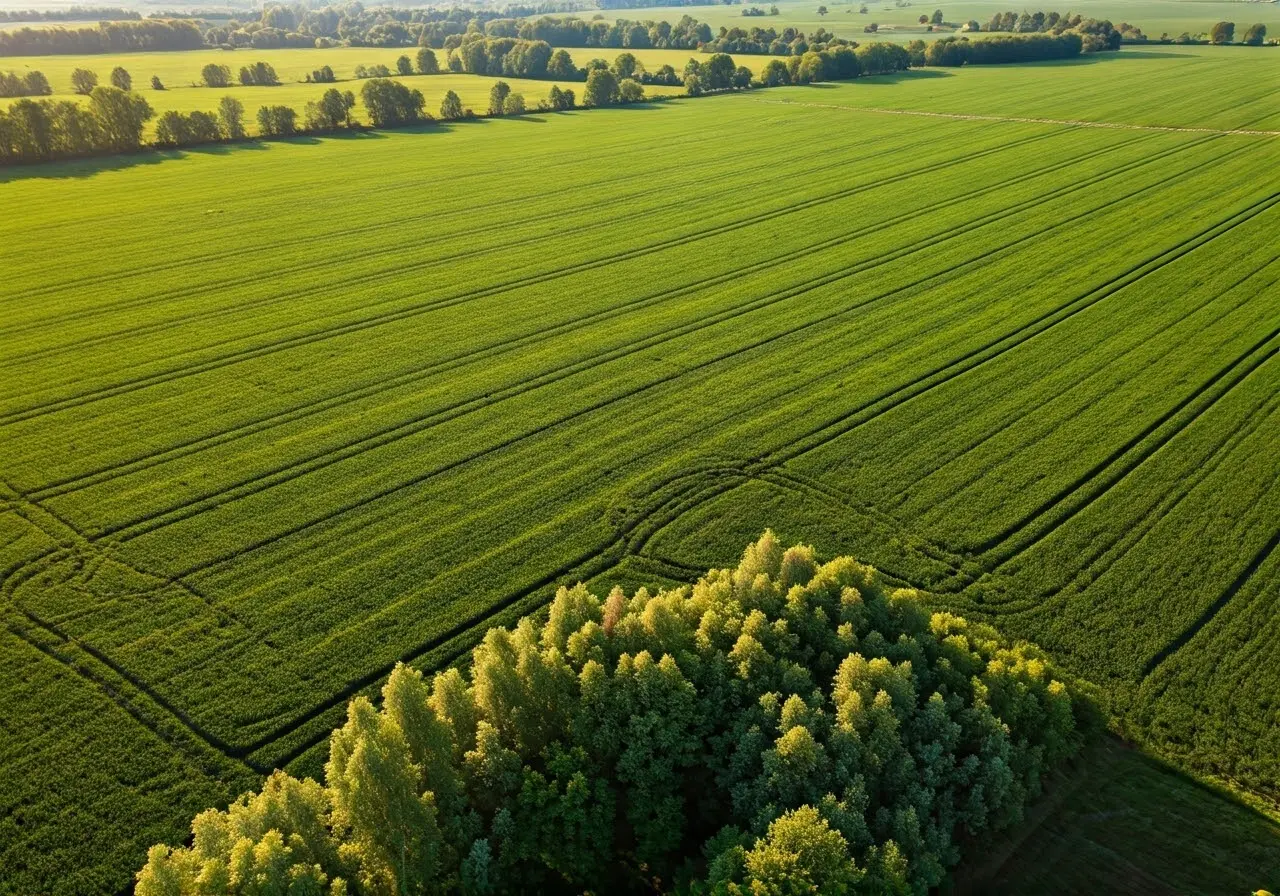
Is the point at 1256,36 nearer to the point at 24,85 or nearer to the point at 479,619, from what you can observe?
the point at 479,619

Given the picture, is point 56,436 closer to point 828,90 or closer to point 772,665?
point 772,665

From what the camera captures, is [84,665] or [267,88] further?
[267,88]

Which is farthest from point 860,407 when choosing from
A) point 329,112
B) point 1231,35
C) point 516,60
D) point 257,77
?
point 1231,35

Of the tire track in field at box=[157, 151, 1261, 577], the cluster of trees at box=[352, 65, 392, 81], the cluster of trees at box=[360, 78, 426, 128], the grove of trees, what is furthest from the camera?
the grove of trees

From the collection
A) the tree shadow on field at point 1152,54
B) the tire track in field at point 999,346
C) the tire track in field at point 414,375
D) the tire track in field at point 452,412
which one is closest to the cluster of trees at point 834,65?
the tree shadow on field at point 1152,54

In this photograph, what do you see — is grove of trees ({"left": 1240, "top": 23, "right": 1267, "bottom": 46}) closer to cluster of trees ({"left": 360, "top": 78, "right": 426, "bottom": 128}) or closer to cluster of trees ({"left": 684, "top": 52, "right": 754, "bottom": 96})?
cluster of trees ({"left": 684, "top": 52, "right": 754, "bottom": 96})

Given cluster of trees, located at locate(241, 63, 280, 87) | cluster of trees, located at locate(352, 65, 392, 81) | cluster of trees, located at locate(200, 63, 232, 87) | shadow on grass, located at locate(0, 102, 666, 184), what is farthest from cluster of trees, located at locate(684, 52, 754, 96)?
cluster of trees, located at locate(200, 63, 232, 87)

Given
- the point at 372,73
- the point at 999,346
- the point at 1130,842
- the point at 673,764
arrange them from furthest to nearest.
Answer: the point at 372,73 → the point at 999,346 → the point at 1130,842 → the point at 673,764

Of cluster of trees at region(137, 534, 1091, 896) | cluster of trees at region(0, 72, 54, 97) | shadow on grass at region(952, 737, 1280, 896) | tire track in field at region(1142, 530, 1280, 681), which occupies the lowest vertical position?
shadow on grass at region(952, 737, 1280, 896)
